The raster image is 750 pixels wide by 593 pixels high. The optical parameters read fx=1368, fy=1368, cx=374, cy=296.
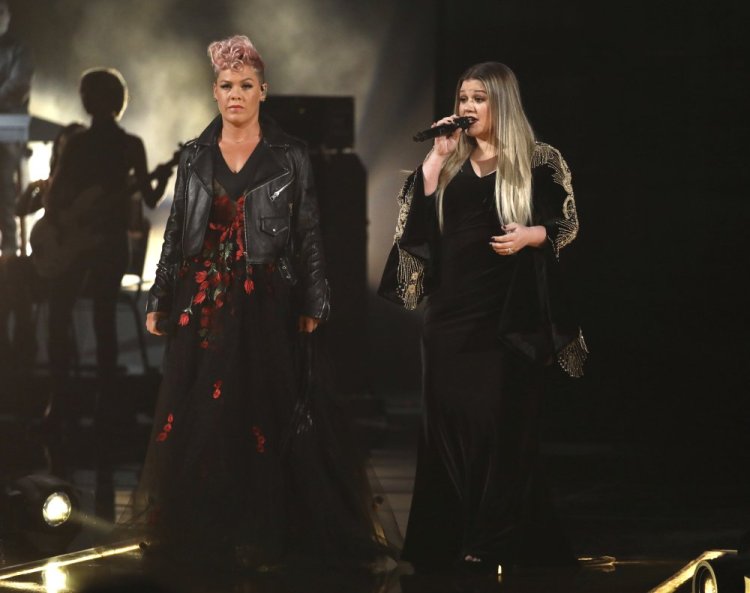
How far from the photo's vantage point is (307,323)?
4102 millimetres

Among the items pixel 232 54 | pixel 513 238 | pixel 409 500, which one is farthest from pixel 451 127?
pixel 409 500

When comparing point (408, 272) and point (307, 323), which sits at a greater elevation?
point (408, 272)

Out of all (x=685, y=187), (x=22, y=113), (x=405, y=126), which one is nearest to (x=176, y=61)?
(x=22, y=113)

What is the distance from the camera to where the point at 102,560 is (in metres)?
4.03

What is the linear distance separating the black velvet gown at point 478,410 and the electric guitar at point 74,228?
3.24 metres

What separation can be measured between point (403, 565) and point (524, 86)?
348 cm

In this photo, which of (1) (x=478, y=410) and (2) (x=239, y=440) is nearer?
(1) (x=478, y=410)

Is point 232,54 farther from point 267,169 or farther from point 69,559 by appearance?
point 69,559

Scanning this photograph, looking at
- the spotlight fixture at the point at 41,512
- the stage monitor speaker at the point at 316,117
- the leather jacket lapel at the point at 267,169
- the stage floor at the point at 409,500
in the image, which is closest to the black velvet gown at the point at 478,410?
the stage floor at the point at 409,500

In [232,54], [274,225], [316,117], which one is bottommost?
[274,225]

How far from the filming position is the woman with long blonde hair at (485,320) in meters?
3.86

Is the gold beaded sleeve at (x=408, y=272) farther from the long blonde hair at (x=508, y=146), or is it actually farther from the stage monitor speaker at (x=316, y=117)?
the stage monitor speaker at (x=316, y=117)

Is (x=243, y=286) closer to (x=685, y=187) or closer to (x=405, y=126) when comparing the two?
(x=685, y=187)

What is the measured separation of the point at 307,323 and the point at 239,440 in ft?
1.32
